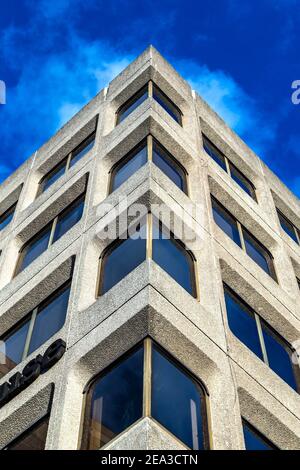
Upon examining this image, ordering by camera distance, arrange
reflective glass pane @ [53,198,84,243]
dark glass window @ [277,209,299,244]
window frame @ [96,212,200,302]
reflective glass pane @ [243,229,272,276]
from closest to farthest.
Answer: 1. window frame @ [96,212,200,302]
2. reflective glass pane @ [53,198,84,243]
3. reflective glass pane @ [243,229,272,276]
4. dark glass window @ [277,209,299,244]

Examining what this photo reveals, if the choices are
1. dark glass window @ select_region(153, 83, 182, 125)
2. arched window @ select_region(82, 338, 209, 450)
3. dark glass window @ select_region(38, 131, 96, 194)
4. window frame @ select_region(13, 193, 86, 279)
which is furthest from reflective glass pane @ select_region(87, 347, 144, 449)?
dark glass window @ select_region(153, 83, 182, 125)

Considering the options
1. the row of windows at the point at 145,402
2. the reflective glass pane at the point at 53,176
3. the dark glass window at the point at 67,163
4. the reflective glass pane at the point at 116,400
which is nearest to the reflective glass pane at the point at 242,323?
the row of windows at the point at 145,402

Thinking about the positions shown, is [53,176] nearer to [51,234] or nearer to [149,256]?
[51,234]

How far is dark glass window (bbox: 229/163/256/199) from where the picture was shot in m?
23.3

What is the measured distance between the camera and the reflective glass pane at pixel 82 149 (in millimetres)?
22234

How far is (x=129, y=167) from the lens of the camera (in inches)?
733

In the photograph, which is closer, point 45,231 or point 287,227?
point 45,231

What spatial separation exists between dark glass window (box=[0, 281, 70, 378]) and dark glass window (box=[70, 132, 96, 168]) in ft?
22.9

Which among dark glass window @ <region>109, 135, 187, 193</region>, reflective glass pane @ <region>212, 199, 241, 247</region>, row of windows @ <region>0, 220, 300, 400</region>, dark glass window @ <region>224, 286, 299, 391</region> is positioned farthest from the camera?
reflective glass pane @ <region>212, 199, 241, 247</region>

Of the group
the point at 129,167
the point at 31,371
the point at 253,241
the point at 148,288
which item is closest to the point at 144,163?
the point at 129,167

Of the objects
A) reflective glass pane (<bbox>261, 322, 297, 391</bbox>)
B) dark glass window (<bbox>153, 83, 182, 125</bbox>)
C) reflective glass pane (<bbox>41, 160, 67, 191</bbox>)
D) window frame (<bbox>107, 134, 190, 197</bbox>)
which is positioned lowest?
reflective glass pane (<bbox>261, 322, 297, 391</bbox>)

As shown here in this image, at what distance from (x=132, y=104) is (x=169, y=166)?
445cm

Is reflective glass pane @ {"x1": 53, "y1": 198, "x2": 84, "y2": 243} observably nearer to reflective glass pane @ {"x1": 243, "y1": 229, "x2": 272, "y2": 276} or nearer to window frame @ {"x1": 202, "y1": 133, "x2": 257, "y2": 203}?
reflective glass pane @ {"x1": 243, "y1": 229, "x2": 272, "y2": 276}

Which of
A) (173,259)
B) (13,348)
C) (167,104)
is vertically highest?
(167,104)
